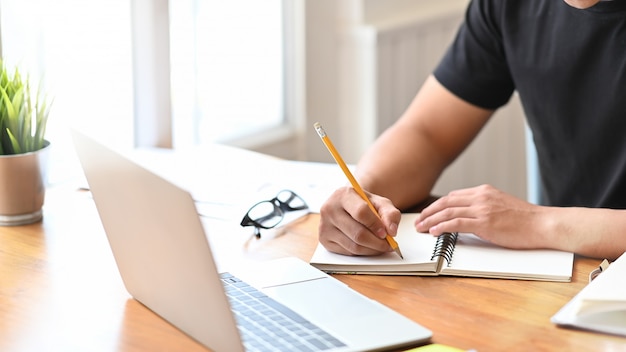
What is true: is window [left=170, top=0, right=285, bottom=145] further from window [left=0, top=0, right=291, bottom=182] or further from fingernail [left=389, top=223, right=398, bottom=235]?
fingernail [left=389, top=223, right=398, bottom=235]

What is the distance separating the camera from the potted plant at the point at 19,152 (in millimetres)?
1433

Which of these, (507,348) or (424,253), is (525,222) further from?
(507,348)

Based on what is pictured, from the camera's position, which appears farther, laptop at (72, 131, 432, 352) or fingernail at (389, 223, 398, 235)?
fingernail at (389, 223, 398, 235)

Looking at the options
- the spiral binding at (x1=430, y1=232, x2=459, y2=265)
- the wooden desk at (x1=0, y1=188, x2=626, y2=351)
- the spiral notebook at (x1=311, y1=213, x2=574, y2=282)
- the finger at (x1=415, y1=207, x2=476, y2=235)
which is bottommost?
the wooden desk at (x1=0, y1=188, x2=626, y2=351)

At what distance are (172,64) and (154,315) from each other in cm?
129

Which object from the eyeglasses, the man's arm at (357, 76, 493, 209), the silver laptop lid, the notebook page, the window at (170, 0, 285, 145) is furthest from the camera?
the window at (170, 0, 285, 145)

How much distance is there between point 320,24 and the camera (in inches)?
106

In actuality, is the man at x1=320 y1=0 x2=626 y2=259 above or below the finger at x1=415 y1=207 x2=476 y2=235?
above

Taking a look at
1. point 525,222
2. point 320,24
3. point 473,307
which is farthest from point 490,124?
point 473,307

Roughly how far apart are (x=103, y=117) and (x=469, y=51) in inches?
30.6

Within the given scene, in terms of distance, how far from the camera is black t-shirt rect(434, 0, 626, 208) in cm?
158

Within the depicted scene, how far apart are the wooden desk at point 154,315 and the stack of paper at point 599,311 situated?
1 centimetres

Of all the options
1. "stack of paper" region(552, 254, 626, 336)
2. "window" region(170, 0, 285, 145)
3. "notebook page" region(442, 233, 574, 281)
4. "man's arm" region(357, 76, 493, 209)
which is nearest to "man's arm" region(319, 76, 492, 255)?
"man's arm" region(357, 76, 493, 209)

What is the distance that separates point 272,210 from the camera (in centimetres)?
147
